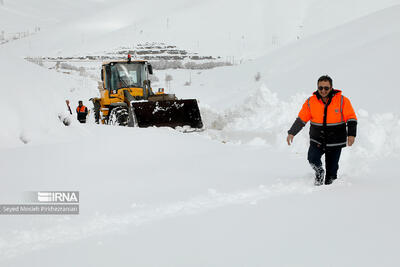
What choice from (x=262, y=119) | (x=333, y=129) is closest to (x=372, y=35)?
(x=262, y=119)

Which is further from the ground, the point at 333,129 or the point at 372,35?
the point at 372,35

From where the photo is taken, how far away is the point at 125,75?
11148 mm

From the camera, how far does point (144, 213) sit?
390cm

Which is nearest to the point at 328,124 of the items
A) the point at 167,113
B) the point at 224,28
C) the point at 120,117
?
the point at 167,113

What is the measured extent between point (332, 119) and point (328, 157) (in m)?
0.48

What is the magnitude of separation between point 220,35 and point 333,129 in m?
61.0

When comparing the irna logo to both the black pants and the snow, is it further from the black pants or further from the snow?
the black pants

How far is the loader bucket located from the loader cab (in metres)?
1.95

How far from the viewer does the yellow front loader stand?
9.28m

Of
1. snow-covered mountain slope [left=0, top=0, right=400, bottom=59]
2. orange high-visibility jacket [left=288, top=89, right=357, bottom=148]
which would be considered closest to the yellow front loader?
orange high-visibility jacket [left=288, top=89, right=357, bottom=148]

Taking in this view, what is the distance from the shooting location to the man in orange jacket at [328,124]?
4.41m

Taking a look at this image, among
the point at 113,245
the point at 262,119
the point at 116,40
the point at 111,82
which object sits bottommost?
the point at 113,245

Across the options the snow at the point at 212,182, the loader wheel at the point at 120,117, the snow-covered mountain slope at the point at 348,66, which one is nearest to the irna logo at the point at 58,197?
the snow at the point at 212,182

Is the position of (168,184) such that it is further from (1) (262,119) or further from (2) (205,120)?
(2) (205,120)
